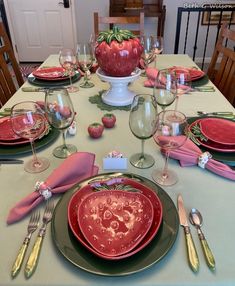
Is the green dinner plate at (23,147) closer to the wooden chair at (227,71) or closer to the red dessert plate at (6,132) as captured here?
the red dessert plate at (6,132)

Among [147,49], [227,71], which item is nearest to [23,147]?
[147,49]

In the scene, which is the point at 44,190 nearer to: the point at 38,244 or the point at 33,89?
the point at 38,244

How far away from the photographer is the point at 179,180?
2.49 feet

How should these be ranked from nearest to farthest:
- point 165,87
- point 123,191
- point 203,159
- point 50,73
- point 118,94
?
1. point 123,191
2. point 203,159
3. point 165,87
4. point 118,94
5. point 50,73

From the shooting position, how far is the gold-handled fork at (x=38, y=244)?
20.7 inches

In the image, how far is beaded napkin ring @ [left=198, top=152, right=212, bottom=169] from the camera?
2.59 feet

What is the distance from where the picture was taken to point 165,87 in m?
1.03

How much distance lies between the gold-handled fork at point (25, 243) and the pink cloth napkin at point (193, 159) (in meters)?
0.39

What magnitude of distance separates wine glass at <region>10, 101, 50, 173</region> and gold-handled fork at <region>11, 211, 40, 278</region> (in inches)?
7.2

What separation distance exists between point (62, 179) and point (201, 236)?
37cm

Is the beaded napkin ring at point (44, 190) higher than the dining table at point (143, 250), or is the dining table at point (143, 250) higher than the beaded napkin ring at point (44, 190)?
the beaded napkin ring at point (44, 190)

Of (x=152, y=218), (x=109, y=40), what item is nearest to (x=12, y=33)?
(x=109, y=40)

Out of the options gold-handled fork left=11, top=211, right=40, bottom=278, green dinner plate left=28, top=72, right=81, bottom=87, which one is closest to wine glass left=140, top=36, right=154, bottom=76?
green dinner plate left=28, top=72, right=81, bottom=87

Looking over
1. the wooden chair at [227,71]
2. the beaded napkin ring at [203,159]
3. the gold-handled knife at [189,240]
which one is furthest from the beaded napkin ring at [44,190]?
the wooden chair at [227,71]
